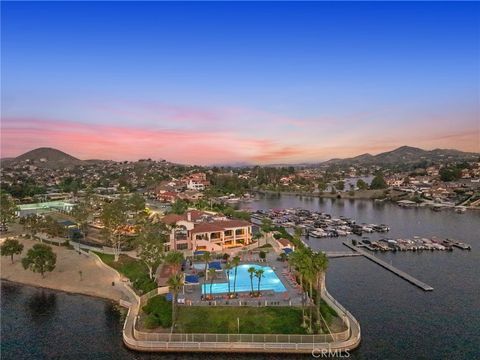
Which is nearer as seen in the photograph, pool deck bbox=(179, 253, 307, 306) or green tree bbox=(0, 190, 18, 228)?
pool deck bbox=(179, 253, 307, 306)

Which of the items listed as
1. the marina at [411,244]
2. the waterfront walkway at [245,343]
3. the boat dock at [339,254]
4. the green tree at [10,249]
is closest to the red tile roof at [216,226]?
the boat dock at [339,254]

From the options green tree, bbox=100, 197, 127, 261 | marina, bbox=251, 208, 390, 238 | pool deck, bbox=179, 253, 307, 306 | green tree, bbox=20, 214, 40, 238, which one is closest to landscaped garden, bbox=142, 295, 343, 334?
pool deck, bbox=179, 253, 307, 306

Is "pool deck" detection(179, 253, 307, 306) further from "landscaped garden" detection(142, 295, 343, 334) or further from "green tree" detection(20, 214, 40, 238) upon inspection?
"green tree" detection(20, 214, 40, 238)

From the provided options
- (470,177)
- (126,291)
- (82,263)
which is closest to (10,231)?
(82,263)

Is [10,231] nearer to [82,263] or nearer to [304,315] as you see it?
[82,263]

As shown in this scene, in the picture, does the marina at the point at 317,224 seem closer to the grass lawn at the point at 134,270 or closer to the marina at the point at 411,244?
the marina at the point at 411,244

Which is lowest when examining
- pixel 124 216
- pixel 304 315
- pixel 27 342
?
pixel 27 342
